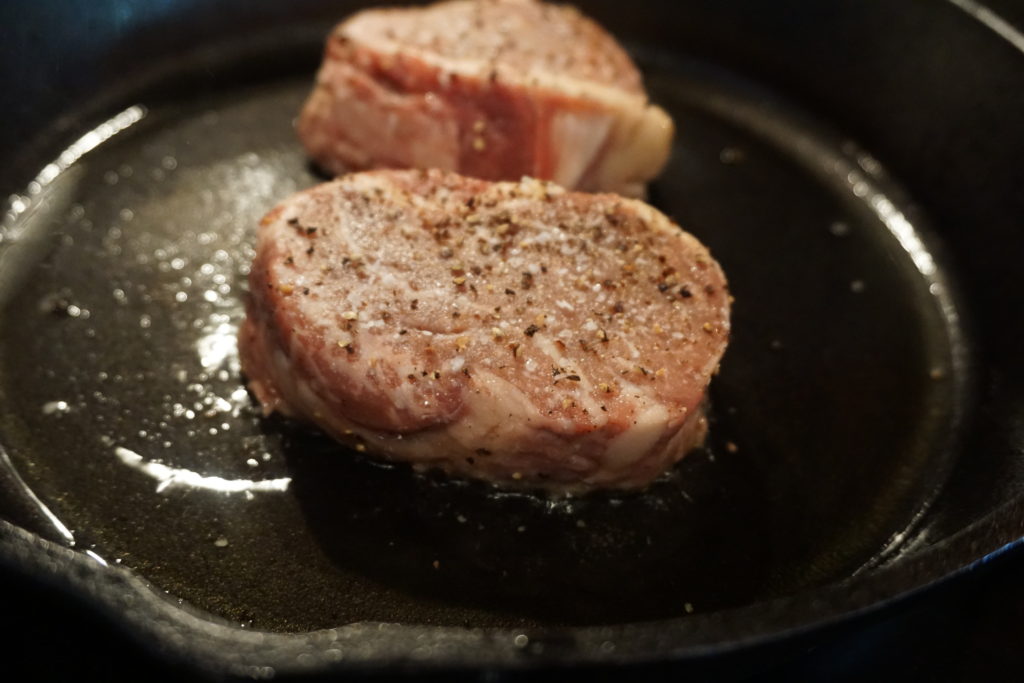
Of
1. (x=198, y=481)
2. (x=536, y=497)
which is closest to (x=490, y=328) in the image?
(x=536, y=497)

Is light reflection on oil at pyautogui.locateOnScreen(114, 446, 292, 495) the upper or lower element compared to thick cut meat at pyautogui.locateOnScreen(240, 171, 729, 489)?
lower

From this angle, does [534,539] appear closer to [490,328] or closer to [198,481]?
[490,328]

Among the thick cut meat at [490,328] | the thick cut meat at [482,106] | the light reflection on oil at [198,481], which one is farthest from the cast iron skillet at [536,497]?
the thick cut meat at [482,106]

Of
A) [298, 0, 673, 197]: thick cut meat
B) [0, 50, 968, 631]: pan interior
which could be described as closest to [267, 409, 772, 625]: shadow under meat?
[0, 50, 968, 631]: pan interior

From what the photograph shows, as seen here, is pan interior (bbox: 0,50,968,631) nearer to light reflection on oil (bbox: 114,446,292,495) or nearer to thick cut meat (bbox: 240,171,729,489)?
light reflection on oil (bbox: 114,446,292,495)

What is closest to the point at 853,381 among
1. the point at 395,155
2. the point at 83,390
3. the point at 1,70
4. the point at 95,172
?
the point at 395,155

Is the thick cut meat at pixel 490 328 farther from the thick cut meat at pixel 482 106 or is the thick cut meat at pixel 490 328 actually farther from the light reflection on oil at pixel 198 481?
the thick cut meat at pixel 482 106

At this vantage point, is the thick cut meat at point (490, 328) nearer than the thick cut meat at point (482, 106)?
Yes

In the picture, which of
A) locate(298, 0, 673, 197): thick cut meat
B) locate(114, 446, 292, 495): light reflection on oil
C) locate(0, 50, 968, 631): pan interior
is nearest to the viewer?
locate(0, 50, 968, 631): pan interior
